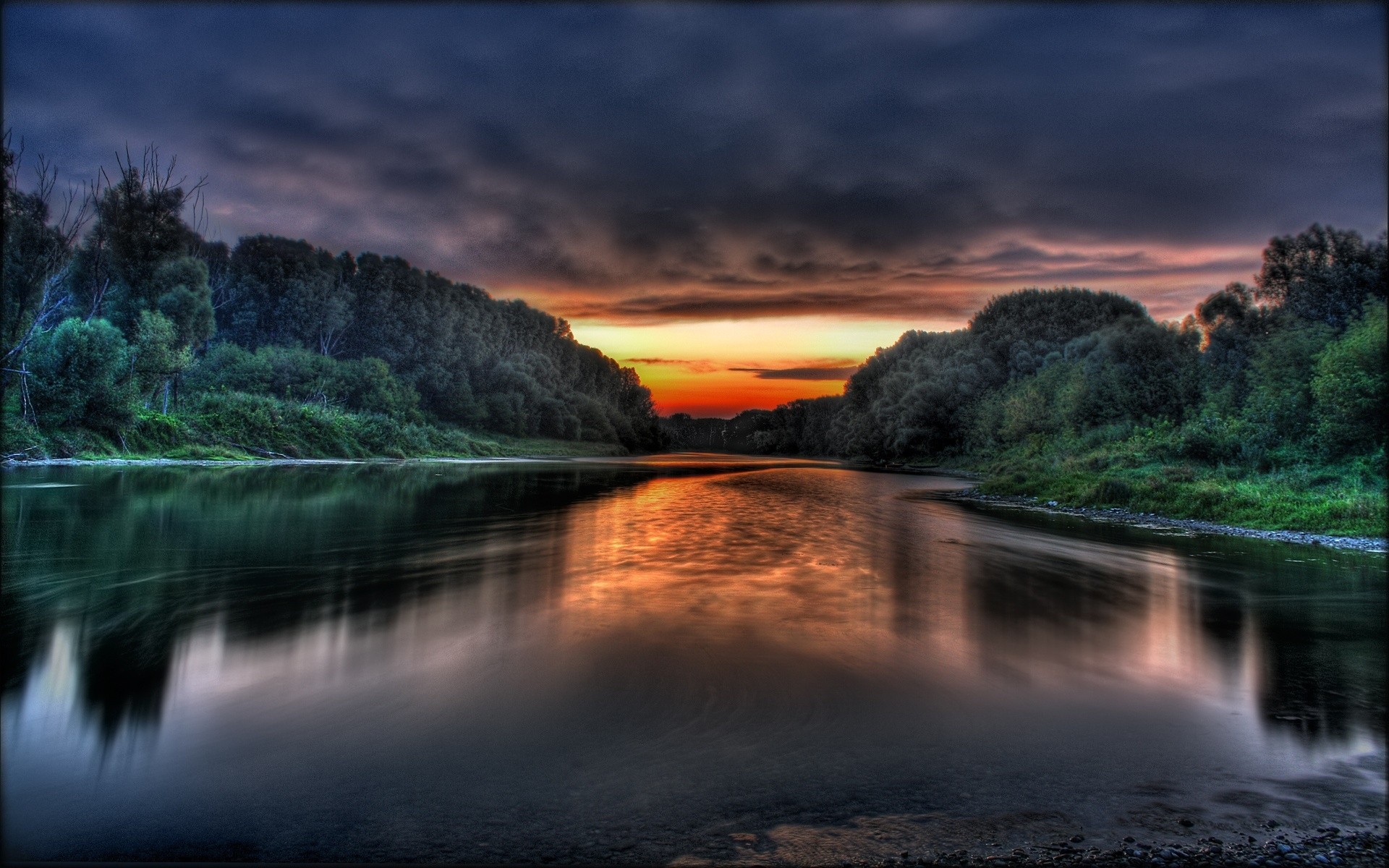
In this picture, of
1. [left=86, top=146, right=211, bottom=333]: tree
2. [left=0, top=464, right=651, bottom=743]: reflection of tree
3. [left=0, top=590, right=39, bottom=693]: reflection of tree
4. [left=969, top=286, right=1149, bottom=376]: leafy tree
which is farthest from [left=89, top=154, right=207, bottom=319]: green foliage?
[left=969, top=286, right=1149, bottom=376]: leafy tree

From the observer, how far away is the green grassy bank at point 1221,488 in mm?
15727

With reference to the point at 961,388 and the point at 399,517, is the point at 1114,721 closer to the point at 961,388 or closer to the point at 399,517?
the point at 399,517

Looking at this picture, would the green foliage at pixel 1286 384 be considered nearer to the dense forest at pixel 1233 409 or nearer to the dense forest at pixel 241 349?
the dense forest at pixel 1233 409

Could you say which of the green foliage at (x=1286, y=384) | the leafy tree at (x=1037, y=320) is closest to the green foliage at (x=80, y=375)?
the green foliage at (x=1286, y=384)

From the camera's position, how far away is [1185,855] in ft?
10.9

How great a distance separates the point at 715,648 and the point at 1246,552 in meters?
13.6

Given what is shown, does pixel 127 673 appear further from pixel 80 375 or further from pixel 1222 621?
pixel 80 375

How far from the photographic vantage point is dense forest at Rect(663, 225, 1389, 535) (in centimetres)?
1736

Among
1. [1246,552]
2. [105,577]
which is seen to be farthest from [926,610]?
[105,577]

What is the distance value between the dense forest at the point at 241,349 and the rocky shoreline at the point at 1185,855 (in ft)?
59.7

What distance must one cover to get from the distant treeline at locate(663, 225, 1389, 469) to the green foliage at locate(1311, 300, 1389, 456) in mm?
37

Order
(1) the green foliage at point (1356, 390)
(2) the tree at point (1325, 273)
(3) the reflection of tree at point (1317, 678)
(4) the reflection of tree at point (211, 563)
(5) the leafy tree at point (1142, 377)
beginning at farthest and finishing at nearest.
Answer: (5) the leafy tree at point (1142, 377) → (2) the tree at point (1325, 273) → (1) the green foliage at point (1356, 390) → (4) the reflection of tree at point (211, 563) → (3) the reflection of tree at point (1317, 678)

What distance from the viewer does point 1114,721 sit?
526cm

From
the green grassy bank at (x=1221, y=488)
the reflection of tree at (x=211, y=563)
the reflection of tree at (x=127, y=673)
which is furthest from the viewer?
the green grassy bank at (x=1221, y=488)
